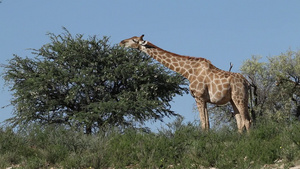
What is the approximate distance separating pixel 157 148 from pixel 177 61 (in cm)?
668

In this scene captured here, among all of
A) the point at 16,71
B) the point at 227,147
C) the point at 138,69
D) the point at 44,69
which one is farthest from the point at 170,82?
the point at 227,147

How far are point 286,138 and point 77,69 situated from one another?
1724 cm

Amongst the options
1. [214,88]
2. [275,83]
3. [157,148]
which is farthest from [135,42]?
[275,83]

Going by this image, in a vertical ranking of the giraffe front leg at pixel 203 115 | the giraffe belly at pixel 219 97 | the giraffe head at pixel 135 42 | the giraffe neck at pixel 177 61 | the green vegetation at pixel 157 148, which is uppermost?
the giraffe head at pixel 135 42

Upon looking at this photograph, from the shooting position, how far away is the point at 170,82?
95.8 ft

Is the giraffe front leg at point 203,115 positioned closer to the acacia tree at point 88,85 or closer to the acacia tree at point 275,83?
the acacia tree at point 88,85

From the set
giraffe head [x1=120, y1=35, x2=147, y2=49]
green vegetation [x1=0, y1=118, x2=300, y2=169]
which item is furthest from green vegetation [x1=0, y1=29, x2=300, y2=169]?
giraffe head [x1=120, y1=35, x2=147, y2=49]

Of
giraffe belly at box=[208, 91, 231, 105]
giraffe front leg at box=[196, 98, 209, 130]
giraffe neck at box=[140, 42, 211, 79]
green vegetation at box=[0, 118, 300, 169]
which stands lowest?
green vegetation at box=[0, 118, 300, 169]

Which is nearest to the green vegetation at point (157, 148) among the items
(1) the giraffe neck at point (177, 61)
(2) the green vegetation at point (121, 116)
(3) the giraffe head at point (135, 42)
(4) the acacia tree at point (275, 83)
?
(2) the green vegetation at point (121, 116)

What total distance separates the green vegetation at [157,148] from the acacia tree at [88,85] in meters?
10.6

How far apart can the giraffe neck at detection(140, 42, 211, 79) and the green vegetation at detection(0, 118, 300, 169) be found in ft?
12.2

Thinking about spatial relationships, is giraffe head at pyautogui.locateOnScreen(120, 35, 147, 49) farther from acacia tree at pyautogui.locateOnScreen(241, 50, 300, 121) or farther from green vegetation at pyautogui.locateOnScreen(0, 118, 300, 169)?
acacia tree at pyautogui.locateOnScreen(241, 50, 300, 121)

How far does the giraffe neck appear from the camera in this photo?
1897 centimetres

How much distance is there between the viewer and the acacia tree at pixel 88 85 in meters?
27.0
